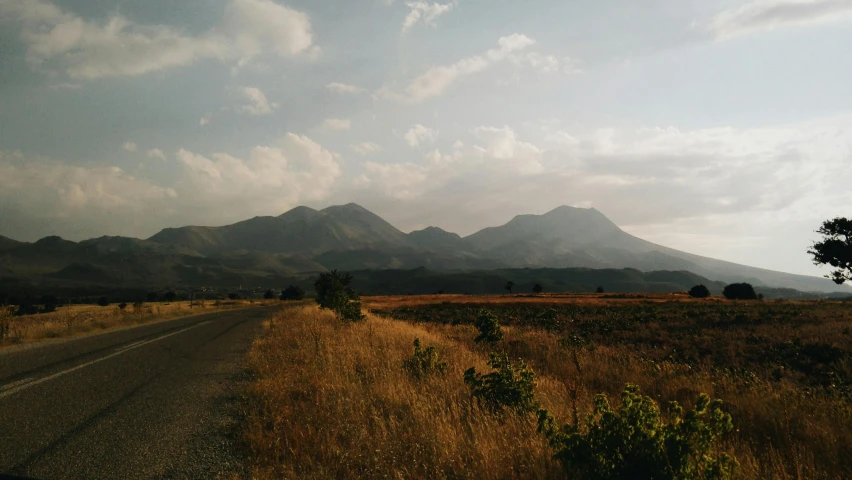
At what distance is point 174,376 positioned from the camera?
1156cm

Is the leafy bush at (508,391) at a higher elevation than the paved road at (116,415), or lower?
higher

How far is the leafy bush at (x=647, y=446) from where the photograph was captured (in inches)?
172

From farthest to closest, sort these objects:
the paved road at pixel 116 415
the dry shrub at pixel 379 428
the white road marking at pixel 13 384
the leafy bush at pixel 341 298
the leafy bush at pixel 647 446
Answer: the leafy bush at pixel 341 298 < the white road marking at pixel 13 384 < the paved road at pixel 116 415 < the dry shrub at pixel 379 428 < the leafy bush at pixel 647 446

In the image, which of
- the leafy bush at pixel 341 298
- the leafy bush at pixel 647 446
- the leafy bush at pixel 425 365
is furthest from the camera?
the leafy bush at pixel 341 298

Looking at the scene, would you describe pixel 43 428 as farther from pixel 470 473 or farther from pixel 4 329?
pixel 4 329

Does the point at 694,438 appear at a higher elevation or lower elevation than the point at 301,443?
higher

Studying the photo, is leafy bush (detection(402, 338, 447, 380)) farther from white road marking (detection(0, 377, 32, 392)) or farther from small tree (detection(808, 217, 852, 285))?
small tree (detection(808, 217, 852, 285))

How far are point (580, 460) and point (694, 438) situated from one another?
1.15 meters

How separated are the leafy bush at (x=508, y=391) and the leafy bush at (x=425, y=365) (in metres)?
2.20

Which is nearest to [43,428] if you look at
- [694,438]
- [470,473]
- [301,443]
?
[301,443]

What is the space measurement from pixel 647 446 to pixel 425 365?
708 centimetres

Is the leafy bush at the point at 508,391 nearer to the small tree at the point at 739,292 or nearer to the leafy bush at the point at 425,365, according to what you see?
the leafy bush at the point at 425,365

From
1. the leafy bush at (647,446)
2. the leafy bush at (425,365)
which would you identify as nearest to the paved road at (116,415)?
the leafy bush at (425,365)

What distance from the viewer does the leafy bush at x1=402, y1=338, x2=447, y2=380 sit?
10718mm
